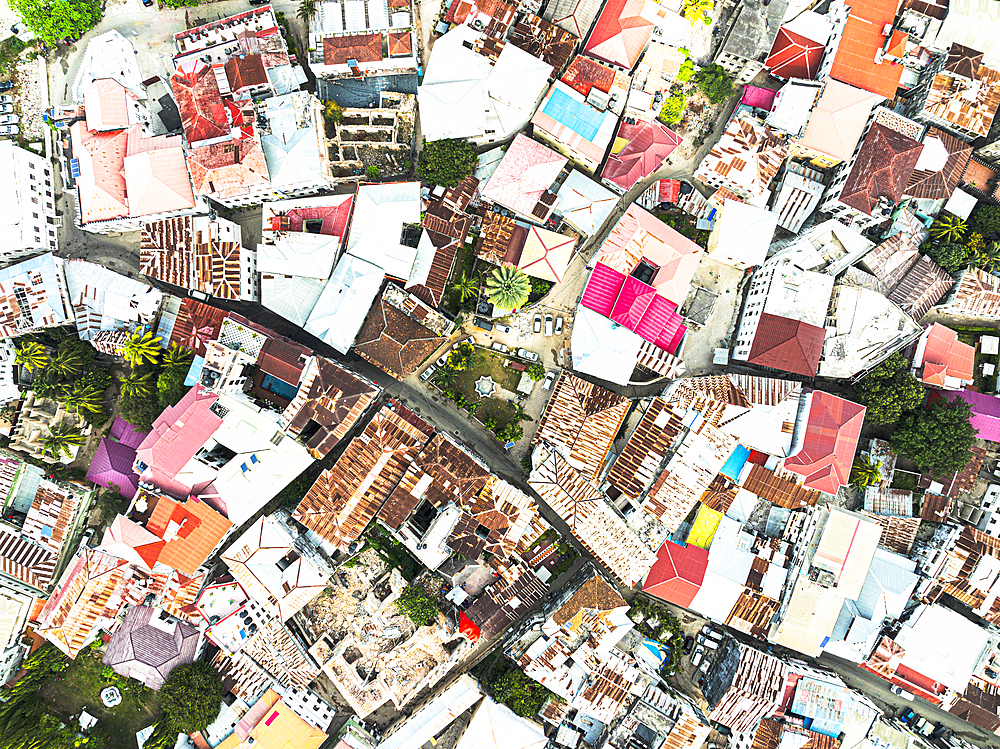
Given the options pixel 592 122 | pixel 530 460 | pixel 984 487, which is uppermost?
pixel 592 122

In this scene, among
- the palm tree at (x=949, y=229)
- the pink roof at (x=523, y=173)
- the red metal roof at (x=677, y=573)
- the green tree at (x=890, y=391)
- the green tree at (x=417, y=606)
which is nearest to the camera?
the green tree at (x=890, y=391)

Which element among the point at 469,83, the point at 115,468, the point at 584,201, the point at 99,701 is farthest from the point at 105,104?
the point at 99,701

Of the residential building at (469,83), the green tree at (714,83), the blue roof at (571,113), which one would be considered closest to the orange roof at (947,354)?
the green tree at (714,83)

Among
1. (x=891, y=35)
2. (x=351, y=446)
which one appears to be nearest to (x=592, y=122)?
(x=891, y=35)

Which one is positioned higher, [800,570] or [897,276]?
[897,276]

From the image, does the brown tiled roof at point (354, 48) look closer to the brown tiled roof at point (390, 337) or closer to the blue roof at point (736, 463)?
the brown tiled roof at point (390, 337)

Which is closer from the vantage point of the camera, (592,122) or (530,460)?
(592,122)

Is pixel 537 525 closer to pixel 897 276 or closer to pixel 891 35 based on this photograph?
pixel 897 276

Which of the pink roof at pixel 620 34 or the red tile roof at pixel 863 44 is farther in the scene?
the pink roof at pixel 620 34
